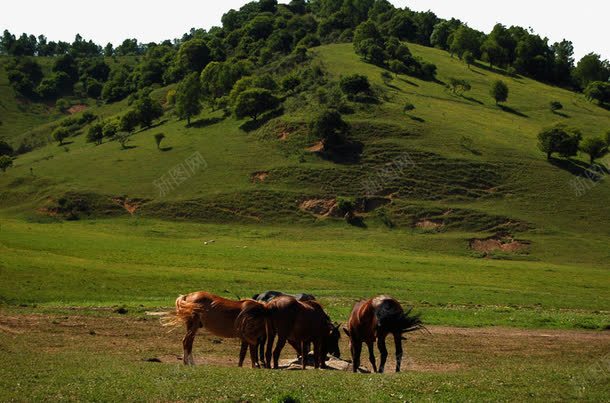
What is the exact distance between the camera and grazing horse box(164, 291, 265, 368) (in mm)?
21984

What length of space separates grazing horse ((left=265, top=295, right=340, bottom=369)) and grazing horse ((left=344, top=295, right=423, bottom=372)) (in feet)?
3.04

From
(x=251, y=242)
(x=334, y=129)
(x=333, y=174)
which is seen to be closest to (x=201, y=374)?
(x=251, y=242)

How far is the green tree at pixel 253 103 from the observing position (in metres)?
116

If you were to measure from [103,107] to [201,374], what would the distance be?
15210cm

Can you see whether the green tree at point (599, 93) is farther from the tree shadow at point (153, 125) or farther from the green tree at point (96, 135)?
the green tree at point (96, 135)

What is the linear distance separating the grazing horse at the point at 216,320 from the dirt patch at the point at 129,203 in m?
71.4

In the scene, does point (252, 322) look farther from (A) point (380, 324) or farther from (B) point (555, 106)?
(B) point (555, 106)

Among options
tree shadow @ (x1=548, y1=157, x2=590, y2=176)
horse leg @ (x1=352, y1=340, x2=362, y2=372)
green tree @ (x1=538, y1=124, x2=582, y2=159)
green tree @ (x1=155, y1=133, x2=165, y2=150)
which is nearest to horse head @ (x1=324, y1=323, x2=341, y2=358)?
horse leg @ (x1=352, y1=340, x2=362, y2=372)

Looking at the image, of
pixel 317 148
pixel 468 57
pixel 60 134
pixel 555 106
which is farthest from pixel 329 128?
pixel 468 57

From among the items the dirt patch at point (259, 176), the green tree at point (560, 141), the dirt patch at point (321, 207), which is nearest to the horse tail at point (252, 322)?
the dirt patch at point (321, 207)

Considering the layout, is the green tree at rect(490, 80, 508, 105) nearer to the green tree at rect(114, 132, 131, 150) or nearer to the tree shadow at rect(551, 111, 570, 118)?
the tree shadow at rect(551, 111, 570, 118)

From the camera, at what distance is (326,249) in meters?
74.6

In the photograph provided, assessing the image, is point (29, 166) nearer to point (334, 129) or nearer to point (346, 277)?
point (334, 129)

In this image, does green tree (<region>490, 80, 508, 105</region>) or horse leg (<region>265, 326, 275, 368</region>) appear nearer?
horse leg (<region>265, 326, 275, 368</region>)
